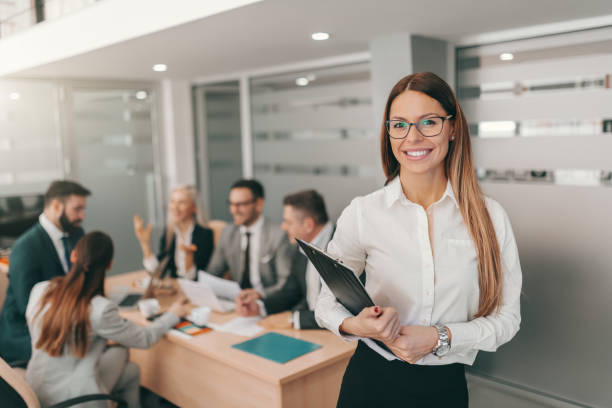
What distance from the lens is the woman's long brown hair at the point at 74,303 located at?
2438 mm

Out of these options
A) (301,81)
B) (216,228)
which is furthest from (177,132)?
(301,81)

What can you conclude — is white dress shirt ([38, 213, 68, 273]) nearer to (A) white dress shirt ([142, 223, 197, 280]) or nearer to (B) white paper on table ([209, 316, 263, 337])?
(A) white dress shirt ([142, 223, 197, 280])

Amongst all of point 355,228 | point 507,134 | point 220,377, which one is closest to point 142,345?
point 220,377

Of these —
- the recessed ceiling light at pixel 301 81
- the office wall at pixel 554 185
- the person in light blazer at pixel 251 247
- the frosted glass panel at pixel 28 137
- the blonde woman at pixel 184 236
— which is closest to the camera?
the office wall at pixel 554 185

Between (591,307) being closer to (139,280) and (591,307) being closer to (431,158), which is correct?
(431,158)

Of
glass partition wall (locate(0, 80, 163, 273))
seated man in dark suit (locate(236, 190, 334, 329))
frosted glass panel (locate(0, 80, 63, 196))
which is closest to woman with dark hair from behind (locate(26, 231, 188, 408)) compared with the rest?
seated man in dark suit (locate(236, 190, 334, 329))

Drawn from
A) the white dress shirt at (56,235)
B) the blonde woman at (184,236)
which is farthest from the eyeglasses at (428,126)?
the blonde woman at (184,236)

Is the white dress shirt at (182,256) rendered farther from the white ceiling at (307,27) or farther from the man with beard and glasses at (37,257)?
the white ceiling at (307,27)

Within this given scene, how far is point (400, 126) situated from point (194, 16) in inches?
63.0

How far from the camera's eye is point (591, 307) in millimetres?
2967

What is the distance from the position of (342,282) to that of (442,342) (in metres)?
0.32

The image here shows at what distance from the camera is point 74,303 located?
8.04 feet

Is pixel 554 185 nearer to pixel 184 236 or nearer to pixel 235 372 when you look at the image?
pixel 235 372

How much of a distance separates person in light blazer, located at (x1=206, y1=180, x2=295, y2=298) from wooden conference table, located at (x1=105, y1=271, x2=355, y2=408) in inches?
22.7
